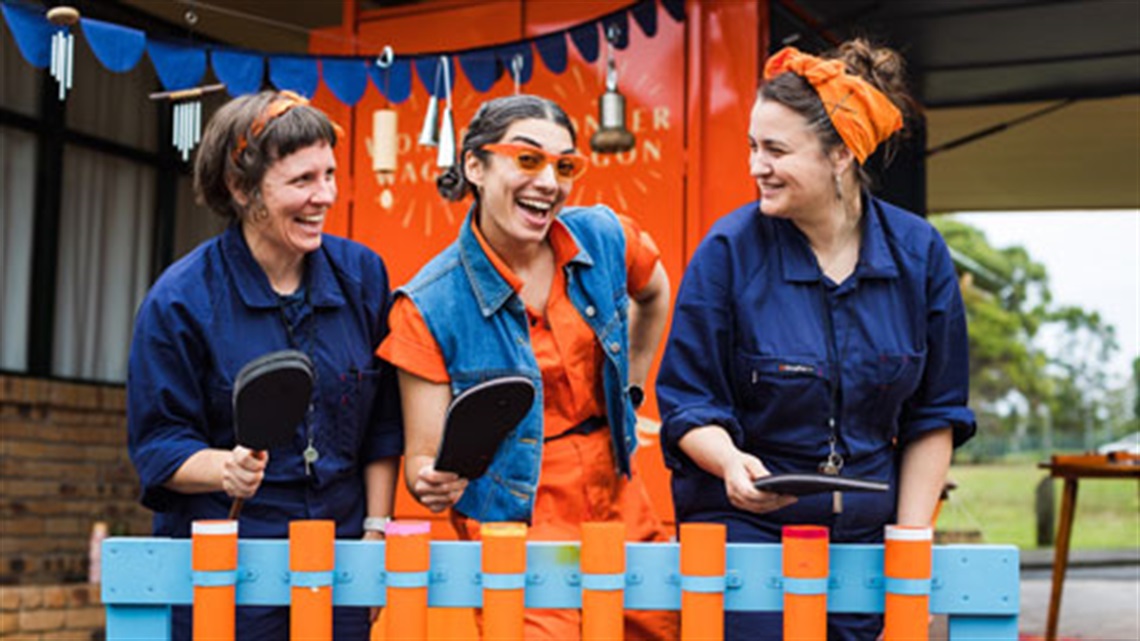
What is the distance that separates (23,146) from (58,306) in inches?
33.5

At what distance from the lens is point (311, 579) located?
2.41 meters

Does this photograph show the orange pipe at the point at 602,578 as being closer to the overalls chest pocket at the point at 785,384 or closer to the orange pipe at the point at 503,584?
the orange pipe at the point at 503,584

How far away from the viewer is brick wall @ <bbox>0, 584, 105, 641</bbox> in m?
6.44

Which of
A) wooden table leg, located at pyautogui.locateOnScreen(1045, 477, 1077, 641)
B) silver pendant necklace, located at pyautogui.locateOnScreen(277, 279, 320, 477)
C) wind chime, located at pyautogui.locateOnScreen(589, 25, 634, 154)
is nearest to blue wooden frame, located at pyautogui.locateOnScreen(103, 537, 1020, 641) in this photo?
silver pendant necklace, located at pyautogui.locateOnScreen(277, 279, 320, 477)

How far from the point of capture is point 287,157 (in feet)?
9.43

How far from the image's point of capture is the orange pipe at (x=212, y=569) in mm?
2408

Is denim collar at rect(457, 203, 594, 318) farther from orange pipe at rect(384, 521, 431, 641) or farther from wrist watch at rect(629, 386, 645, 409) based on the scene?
orange pipe at rect(384, 521, 431, 641)

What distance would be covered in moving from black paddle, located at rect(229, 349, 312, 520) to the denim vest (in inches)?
25.9

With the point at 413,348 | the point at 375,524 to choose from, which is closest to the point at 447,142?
the point at 413,348

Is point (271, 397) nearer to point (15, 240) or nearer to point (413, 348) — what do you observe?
point (413, 348)

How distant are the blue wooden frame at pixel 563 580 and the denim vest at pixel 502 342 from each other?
531mm

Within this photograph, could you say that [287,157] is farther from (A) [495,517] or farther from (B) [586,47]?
(B) [586,47]

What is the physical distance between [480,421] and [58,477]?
5.56m

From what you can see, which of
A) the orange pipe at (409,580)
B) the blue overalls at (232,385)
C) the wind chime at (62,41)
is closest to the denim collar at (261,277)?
the blue overalls at (232,385)
